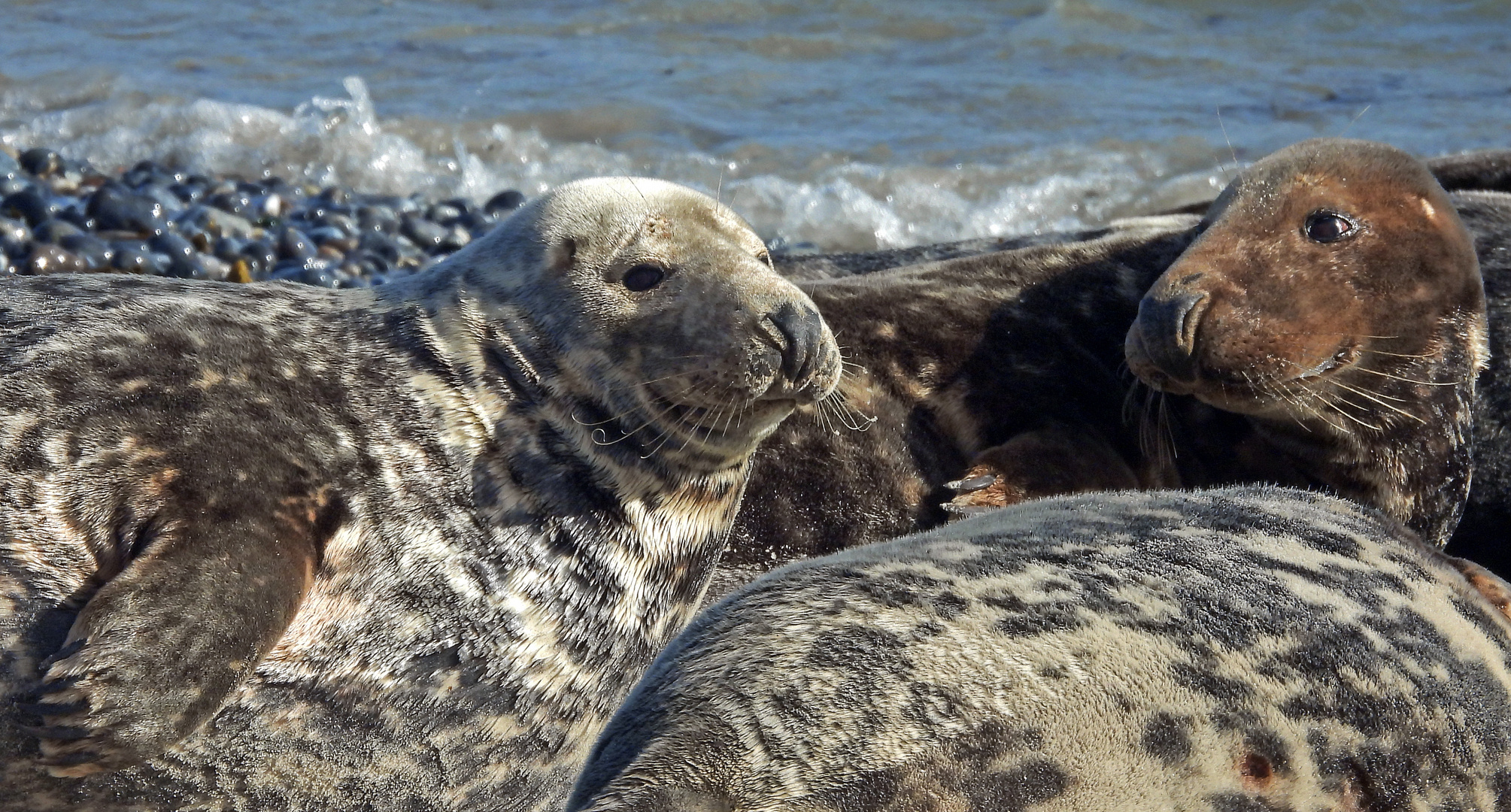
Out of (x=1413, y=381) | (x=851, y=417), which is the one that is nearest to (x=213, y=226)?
(x=851, y=417)

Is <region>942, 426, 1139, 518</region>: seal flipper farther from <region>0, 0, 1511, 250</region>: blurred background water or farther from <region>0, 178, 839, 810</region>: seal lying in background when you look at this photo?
<region>0, 0, 1511, 250</region>: blurred background water

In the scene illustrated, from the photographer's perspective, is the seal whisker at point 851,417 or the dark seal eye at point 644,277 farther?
the seal whisker at point 851,417

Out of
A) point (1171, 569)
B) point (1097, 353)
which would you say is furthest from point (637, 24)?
point (1171, 569)

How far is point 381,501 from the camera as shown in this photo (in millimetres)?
3309

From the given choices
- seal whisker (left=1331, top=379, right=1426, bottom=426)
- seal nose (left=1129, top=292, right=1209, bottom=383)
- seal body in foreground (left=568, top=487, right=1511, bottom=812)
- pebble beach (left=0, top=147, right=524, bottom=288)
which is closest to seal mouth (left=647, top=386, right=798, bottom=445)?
seal body in foreground (left=568, top=487, right=1511, bottom=812)

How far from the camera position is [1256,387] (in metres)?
4.05

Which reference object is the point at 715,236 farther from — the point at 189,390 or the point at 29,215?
the point at 29,215

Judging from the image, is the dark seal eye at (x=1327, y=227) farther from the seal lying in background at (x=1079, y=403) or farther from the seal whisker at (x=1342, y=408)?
the seal whisker at (x=1342, y=408)

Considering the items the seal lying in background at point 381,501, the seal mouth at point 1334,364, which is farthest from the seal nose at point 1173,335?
the seal lying in background at point 381,501

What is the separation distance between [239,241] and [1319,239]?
19.0ft

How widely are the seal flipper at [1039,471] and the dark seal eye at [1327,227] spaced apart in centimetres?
78

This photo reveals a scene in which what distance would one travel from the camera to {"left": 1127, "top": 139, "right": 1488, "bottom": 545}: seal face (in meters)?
4.05

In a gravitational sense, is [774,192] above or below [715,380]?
below

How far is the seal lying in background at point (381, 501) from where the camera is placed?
292 centimetres
